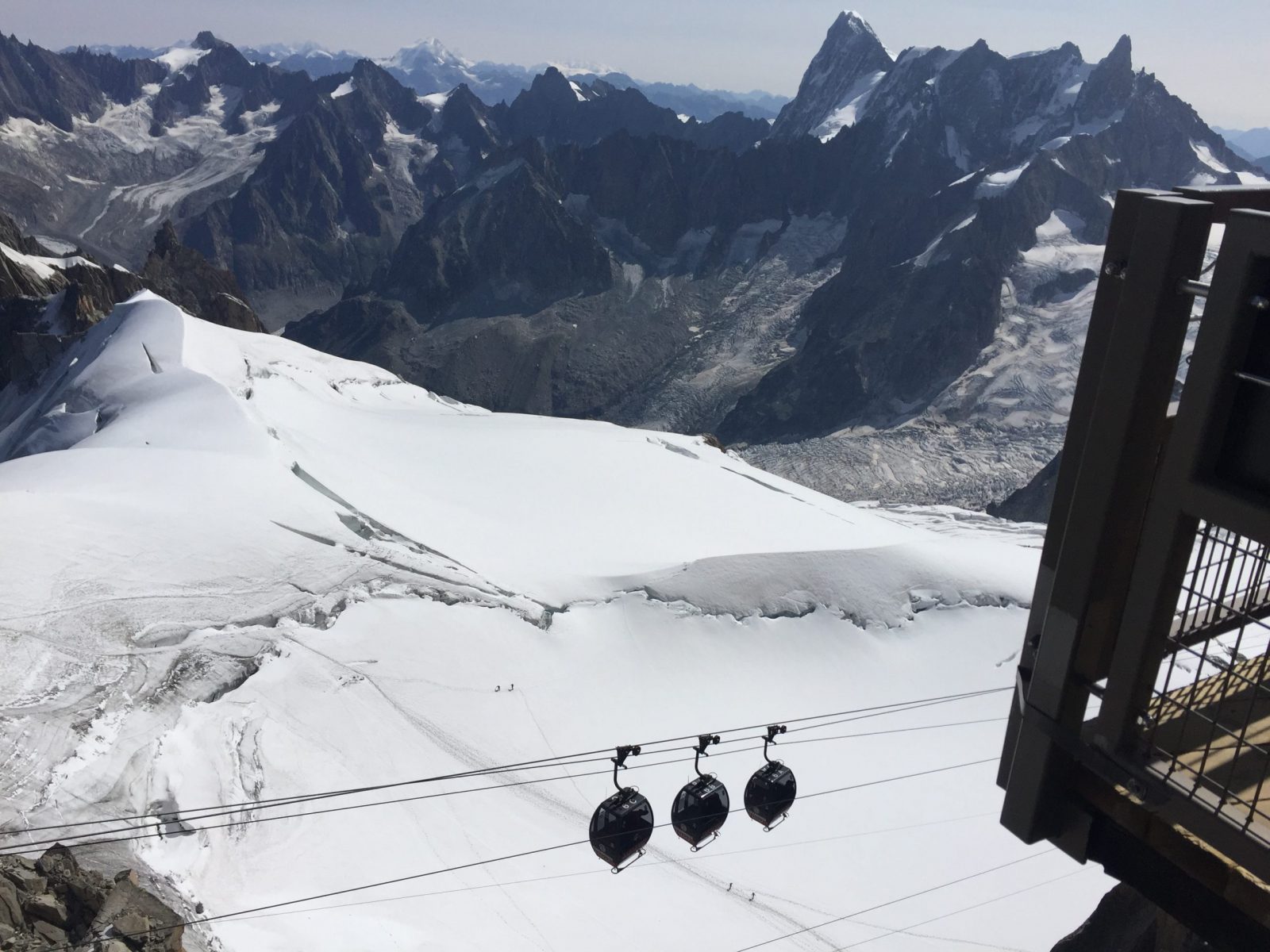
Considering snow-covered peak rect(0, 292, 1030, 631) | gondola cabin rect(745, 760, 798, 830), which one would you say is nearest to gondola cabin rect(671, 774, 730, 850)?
gondola cabin rect(745, 760, 798, 830)

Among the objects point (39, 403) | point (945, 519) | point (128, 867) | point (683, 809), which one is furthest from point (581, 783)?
point (945, 519)

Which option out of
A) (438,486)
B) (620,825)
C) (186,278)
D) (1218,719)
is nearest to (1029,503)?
(438,486)

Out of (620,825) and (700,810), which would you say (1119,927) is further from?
(620,825)

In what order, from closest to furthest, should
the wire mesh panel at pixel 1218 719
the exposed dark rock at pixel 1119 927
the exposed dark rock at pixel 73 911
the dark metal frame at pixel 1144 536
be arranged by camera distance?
1. the dark metal frame at pixel 1144 536
2. the wire mesh panel at pixel 1218 719
3. the exposed dark rock at pixel 73 911
4. the exposed dark rock at pixel 1119 927

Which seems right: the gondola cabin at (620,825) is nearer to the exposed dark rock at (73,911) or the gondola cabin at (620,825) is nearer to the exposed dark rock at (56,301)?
the exposed dark rock at (73,911)

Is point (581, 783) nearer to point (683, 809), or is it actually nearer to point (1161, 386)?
point (683, 809)

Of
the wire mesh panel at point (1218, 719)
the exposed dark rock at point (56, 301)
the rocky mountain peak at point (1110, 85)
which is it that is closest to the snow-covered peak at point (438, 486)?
the exposed dark rock at point (56, 301)
